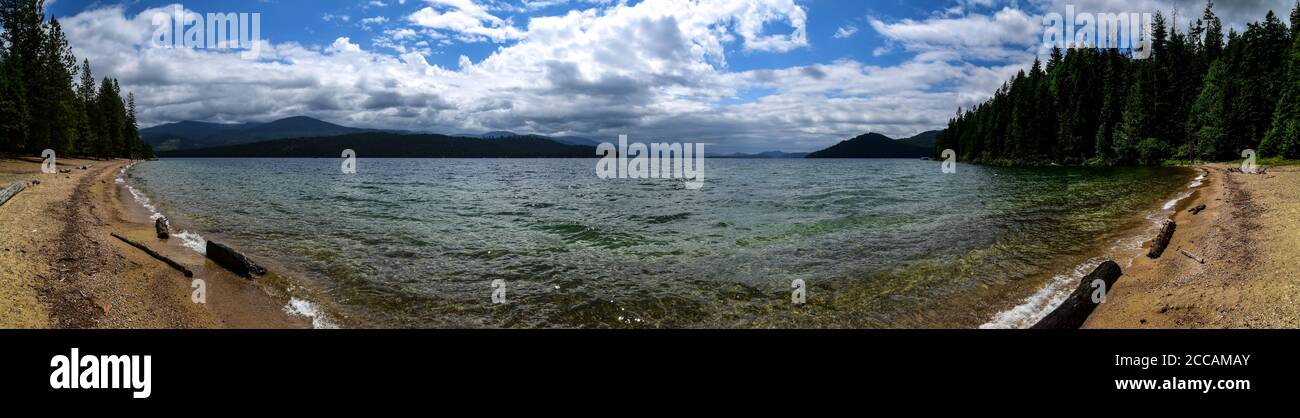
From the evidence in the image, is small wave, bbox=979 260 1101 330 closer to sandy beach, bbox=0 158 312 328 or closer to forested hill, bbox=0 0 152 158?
sandy beach, bbox=0 158 312 328

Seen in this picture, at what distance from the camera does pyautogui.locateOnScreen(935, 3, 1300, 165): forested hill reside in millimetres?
69938

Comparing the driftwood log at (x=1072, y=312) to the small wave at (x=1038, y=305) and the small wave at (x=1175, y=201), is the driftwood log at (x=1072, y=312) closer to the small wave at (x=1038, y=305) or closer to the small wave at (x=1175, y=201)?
the small wave at (x=1038, y=305)

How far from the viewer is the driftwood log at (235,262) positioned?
1470 cm

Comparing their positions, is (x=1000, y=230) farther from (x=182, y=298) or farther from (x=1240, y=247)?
(x=182, y=298)

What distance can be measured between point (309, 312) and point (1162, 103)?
124 m

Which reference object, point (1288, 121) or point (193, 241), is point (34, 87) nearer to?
point (193, 241)

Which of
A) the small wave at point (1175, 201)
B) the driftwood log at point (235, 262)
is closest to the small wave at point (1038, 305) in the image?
the driftwood log at point (235, 262)

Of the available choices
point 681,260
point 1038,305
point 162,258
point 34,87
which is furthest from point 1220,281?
point 34,87

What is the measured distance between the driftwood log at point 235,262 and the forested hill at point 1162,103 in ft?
311

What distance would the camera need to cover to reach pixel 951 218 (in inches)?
1072

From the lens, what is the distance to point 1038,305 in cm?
1241
